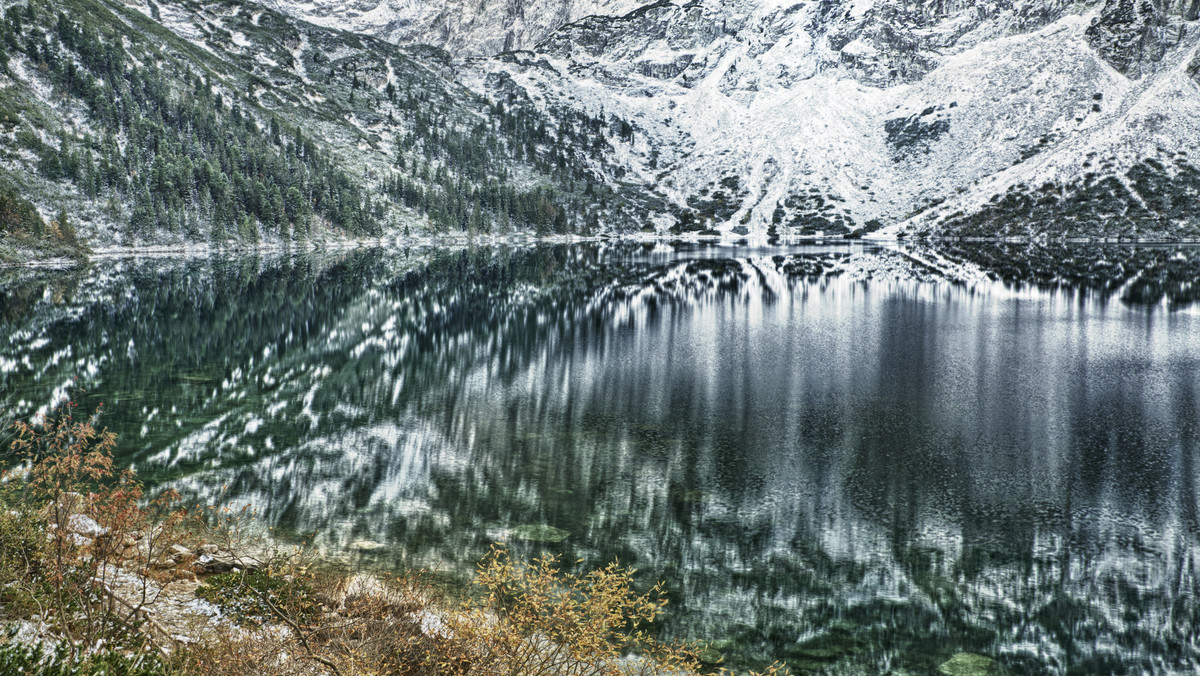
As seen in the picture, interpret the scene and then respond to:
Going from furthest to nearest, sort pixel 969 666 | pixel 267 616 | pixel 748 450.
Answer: pixel 748 450 < pixel 969 666 < pixel 267 616

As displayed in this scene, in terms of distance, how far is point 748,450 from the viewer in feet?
74.2

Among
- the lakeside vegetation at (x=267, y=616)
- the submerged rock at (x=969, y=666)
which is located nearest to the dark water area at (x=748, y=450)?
the submerged rock at (x=969, y=666)

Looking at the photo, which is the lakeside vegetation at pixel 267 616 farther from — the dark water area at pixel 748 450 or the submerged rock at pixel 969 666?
the submerged rock at pixel 969 666

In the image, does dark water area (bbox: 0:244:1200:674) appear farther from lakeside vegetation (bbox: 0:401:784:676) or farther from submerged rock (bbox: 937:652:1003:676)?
lakeside vegetation (bbox: 0:401:784:676)

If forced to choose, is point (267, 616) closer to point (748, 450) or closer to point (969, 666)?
point (969, 666)

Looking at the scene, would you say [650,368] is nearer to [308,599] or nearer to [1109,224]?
[308,599]

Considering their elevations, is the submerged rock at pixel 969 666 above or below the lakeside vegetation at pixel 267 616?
below

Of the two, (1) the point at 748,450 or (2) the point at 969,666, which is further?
(1) the point at 748,450

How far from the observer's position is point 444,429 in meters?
Answer: 25.6

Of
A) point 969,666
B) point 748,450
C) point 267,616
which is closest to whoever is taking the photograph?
point 267,616

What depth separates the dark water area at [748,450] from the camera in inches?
540

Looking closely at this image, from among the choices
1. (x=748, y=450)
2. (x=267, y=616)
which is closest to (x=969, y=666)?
(x=748, y=450)

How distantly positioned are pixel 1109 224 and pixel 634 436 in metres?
207

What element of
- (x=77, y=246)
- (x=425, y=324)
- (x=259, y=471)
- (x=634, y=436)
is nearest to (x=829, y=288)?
(x=425, y=324)
